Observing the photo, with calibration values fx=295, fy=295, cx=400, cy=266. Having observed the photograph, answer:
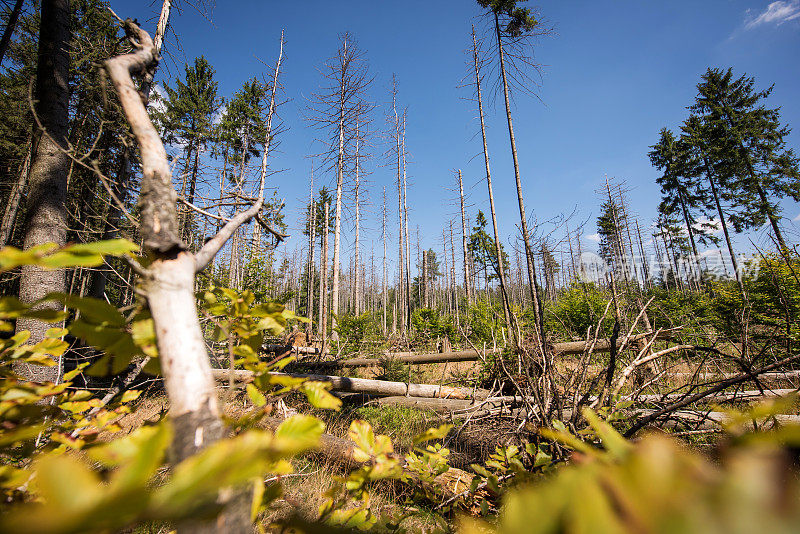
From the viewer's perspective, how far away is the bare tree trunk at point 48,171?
277cm

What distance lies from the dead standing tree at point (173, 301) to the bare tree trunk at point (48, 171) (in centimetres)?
296

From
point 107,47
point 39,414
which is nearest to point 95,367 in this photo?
point 39,414

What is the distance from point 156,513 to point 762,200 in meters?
24.9

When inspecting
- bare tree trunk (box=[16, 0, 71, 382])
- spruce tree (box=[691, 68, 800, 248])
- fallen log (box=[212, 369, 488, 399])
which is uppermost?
spruce tree (box=[691, 68, 800, 248])

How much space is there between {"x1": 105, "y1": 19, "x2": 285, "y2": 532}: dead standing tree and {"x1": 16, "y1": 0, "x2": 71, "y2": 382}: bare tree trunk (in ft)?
9.70

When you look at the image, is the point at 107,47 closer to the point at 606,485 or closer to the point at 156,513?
the point at 156,513

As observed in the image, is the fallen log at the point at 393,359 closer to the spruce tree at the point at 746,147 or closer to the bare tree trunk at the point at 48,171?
the bare tree trunk at the point at 48,171

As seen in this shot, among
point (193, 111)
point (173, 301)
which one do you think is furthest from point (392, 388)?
point (193, 111)

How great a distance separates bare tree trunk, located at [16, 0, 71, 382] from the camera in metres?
2.77

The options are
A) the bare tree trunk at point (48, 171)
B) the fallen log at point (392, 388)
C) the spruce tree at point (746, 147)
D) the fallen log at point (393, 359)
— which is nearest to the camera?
the bare tree trunk at point (48, 171)

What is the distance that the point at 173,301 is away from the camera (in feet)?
2.23

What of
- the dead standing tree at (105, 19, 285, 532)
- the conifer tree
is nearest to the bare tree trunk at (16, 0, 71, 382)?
the dead standing tree at (105, 19, 285, 532)

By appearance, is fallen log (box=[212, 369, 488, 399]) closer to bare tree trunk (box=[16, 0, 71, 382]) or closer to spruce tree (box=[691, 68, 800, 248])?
bare tree trunk (box=[16, 0, 71, 382])

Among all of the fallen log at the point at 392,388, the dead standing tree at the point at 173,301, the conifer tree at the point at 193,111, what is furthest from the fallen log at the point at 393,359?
the conifer tree at the point at 193,111
